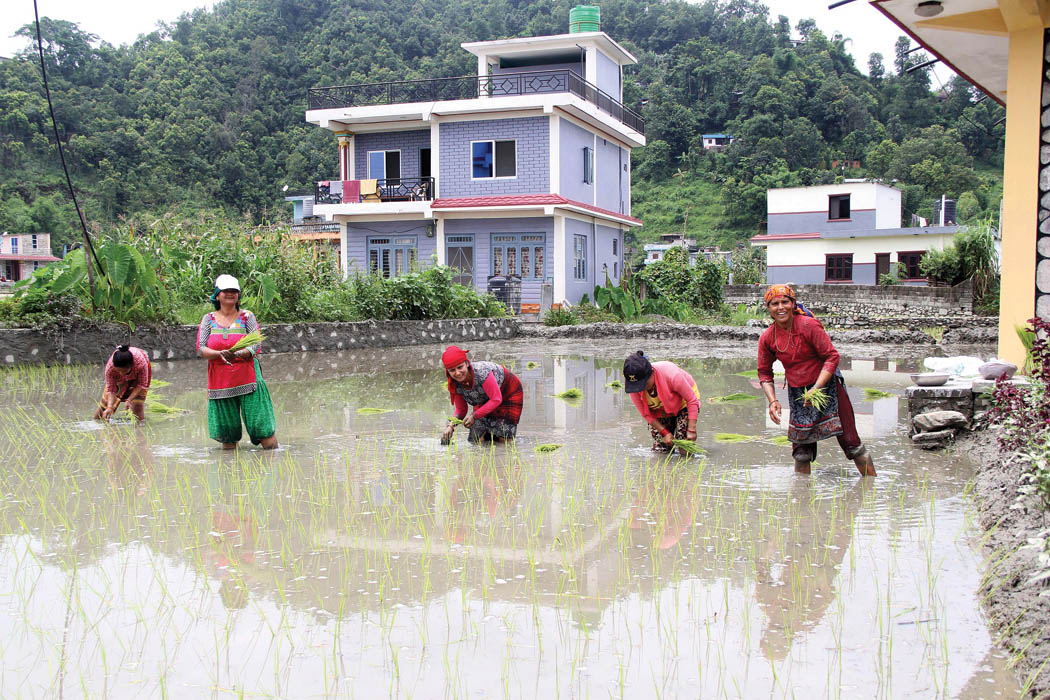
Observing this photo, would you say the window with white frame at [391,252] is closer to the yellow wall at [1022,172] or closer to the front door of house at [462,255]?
the front door of house at [462,255]

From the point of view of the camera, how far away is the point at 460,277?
27.8 meters

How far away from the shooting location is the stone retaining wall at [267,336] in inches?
503

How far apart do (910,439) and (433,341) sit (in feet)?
42.5

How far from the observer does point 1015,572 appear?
390 cm

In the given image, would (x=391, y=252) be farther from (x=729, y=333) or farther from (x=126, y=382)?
(x=126, y=382)

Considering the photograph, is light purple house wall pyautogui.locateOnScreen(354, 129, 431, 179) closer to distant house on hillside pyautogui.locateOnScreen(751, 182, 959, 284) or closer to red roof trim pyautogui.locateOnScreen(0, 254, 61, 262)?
distant house on hillside pyautogui.locateOnScreen(751, 182, 959, 284)

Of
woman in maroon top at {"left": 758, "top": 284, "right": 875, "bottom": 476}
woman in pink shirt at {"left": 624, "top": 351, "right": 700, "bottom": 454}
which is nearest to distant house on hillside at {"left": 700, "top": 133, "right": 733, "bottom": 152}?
woman in pink shirt at {"left": 624, "top": 351, "right": 700, "bottom": 454}

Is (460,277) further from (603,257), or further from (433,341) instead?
(433,341)

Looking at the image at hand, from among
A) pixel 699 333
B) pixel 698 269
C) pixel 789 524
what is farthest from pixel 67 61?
pixel 789 524

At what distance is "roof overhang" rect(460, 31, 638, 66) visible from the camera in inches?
1107

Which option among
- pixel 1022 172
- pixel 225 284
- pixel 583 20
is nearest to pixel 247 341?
pixel 225 284

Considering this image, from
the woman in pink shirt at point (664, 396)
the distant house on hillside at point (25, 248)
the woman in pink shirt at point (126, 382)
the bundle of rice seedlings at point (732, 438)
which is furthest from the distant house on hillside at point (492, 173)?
the distant house on hillside at point (25, 248)

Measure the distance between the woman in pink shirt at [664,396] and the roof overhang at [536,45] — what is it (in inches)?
887

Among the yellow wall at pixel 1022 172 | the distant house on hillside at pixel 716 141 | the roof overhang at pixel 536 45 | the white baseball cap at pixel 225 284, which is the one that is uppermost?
the distant house on hillside at pixel 716 141
